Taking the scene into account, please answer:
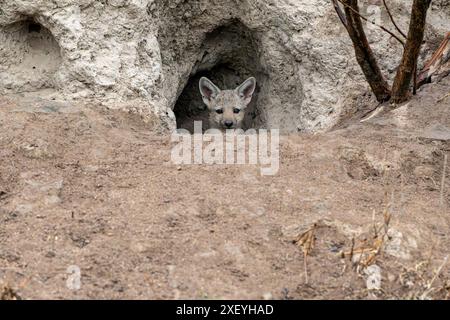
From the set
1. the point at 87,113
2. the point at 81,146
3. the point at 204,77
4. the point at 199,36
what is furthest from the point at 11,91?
the point at 204,77

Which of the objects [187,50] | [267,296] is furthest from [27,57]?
[267,296]

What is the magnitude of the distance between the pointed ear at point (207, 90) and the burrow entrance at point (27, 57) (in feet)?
6.35

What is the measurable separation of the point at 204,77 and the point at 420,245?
389cm

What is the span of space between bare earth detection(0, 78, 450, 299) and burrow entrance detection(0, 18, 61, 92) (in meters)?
0.47

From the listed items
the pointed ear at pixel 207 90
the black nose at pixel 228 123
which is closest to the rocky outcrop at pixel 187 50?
the pointed ear at pixel 207 90

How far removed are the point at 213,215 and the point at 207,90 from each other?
373 cm

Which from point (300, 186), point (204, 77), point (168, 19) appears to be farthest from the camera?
point (204, 77)

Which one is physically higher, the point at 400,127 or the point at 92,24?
the point at 92,24

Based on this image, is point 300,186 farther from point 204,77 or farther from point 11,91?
point 204,77

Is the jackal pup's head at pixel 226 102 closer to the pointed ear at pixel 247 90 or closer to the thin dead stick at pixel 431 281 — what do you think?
the pointed ear at pixel 247 90

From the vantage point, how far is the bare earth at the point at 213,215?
9.42 feet

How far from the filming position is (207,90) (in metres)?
6.93

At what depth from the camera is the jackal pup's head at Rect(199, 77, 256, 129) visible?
6867mm

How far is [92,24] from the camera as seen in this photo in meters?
4.98
